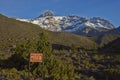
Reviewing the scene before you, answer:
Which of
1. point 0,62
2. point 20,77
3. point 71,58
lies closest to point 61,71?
point 20,77

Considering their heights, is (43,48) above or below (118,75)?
above

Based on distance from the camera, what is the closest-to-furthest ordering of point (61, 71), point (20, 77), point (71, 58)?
point (20, 77) < point (61, 71) < point (71, 58)

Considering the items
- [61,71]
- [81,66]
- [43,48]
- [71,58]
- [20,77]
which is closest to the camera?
[20,77]

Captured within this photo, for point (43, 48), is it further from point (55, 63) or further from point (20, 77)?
point (20, 77)

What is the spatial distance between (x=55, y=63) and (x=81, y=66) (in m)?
8.19

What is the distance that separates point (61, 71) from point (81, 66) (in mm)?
8766

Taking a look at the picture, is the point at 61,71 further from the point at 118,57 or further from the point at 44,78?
the point at 118,57

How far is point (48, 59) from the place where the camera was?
30.1 meters

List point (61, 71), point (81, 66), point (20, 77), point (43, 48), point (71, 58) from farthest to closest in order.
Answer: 1. point (71, 58)
2. point (81, 66)
3. point (43, 48)
4. point (61, 71)
5. point (20, 77)

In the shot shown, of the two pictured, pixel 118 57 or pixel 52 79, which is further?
pixel 118 57

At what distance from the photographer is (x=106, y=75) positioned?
3259cm

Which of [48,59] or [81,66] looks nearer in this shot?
[48,59]

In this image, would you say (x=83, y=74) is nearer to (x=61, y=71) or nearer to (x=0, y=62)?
(x=61, y=71)

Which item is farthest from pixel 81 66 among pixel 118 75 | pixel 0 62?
pixel 0 62
